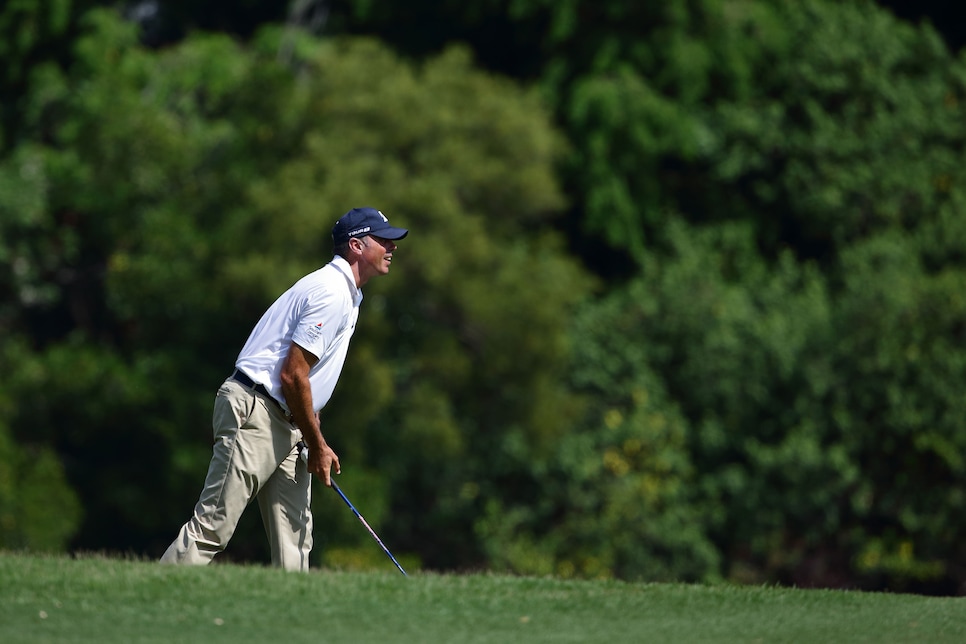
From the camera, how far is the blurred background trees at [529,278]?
18953mm

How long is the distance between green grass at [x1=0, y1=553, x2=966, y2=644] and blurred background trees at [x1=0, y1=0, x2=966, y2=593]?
1158cm

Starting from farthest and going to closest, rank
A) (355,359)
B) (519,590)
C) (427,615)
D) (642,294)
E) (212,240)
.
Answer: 1. (642,294)
2. (212,240)
3. (355,359)
4. (519,590)
5. (427,615)

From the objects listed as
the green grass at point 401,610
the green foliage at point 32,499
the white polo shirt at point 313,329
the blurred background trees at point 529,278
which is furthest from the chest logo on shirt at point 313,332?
the green foliage at point 32,499

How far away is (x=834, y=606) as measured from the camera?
660 cm

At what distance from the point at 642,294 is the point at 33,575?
15.7 metres

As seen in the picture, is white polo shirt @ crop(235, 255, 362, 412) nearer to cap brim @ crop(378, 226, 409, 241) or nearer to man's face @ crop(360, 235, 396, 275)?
man's face @ crop(360, 235, 396, 275)

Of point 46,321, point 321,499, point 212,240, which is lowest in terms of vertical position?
point 321,499

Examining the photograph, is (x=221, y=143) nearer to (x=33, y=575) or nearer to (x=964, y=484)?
(x=964, y=484)

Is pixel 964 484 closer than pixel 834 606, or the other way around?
pixel 834 606

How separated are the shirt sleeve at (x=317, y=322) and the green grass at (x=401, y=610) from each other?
39.6 inches

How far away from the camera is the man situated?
668 centimetres

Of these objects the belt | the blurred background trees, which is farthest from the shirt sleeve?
the blurred background trees

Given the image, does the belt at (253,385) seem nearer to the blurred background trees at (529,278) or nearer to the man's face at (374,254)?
the man's face at (374,254)

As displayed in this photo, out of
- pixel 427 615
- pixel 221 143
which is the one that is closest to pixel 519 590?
pixel 427 615
